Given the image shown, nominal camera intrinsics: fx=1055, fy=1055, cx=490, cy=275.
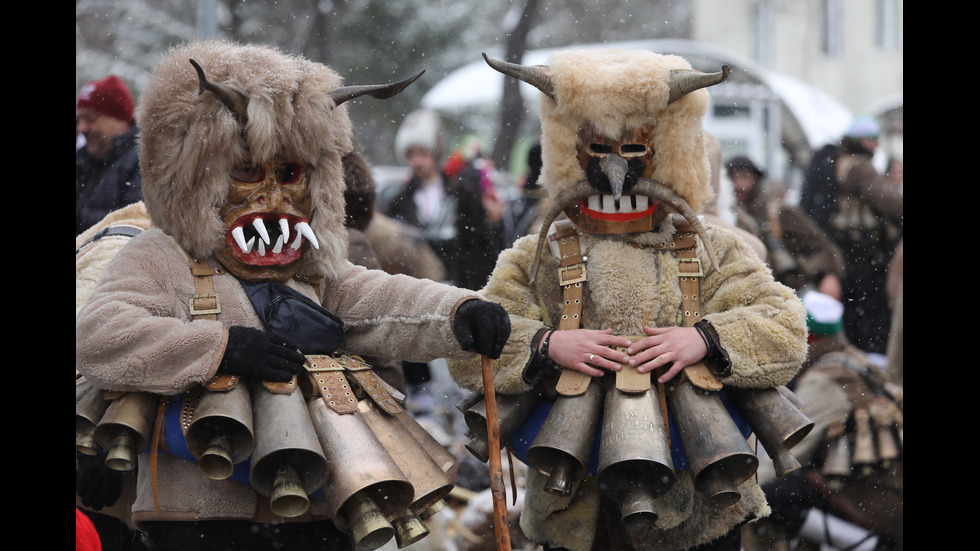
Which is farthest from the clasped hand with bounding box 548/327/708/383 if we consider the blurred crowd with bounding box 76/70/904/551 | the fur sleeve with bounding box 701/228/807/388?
the blurred crowd with bounding box 76/70/904/551

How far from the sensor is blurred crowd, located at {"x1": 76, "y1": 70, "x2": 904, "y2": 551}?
15.5 feet

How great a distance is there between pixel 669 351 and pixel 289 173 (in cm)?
125

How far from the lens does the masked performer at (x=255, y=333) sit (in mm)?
2775

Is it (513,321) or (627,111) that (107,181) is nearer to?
(513,321)

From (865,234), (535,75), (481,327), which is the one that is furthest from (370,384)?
(865,234)

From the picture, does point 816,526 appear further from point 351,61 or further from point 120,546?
point 351,61

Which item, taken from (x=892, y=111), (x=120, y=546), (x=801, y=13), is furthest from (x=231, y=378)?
(x=801, y=13)

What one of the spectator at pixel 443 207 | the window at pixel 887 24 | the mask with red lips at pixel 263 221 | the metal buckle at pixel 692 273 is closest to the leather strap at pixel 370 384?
the mask with red lips at pixel 263 221

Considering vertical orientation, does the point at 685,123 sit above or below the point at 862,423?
above

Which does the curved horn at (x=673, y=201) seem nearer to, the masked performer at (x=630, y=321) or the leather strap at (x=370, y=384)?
the masked performer at (x=630, y=321)

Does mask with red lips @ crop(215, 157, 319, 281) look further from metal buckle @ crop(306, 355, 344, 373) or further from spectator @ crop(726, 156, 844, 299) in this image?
spectator @ crop(726, 156, 844, 299)

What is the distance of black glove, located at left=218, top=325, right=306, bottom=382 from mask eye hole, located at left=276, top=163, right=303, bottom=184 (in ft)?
1.56
